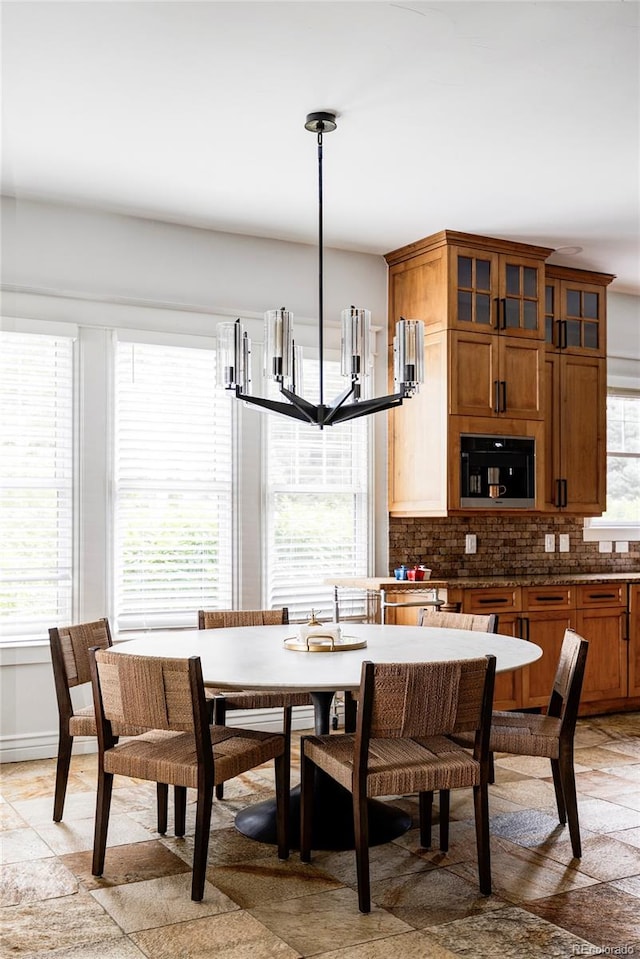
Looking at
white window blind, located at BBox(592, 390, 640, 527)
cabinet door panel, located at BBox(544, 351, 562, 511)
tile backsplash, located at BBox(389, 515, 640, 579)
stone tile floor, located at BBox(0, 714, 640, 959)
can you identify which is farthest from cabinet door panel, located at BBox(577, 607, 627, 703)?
stone tile floor, located at BBox(0, 714, 640, 959)

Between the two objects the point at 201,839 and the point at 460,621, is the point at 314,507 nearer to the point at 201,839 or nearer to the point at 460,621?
the point at 460,621

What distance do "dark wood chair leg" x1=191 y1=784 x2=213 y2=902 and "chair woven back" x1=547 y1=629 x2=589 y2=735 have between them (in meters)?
1.34

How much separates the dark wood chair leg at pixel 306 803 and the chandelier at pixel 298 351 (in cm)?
127

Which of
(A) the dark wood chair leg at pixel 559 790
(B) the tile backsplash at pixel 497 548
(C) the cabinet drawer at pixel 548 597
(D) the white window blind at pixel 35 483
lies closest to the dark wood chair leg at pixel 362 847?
(A) the dark wood chair leg at pixel 559 790

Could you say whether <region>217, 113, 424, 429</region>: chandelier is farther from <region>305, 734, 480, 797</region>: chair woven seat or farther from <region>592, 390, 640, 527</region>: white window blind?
<region>592, 390, 640, 527</region>: white window blind

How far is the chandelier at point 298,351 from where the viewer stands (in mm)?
3463

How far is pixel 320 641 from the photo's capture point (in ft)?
11.8

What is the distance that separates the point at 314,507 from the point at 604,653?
6.84 feet

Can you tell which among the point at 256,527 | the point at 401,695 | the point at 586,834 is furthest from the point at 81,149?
the point at 586,834

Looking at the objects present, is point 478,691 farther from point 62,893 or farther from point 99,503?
point 99,503

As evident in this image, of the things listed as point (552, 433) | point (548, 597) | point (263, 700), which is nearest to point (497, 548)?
point (548, 597)

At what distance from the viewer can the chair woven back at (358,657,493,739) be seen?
2820 millimetres

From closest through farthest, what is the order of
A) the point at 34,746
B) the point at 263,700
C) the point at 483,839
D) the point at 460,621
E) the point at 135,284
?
the point at 483,839
the point at 263,700
the point at 460,621
the point at 34,746
the point at 135,284

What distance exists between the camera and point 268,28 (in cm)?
312
